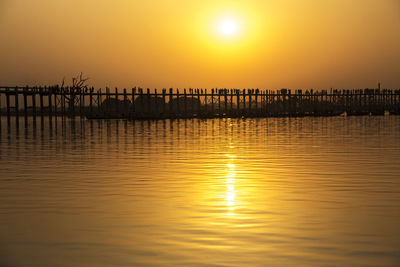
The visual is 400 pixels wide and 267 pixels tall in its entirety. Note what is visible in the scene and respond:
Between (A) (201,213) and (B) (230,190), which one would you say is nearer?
(A) (201,213)

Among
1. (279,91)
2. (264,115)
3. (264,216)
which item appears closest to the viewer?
(264,216)

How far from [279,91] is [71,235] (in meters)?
102

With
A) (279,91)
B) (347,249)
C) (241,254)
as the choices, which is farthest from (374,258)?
(279,91)

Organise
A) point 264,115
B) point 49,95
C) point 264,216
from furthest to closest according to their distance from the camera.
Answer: point 264,115, point 49,95, point 264,216

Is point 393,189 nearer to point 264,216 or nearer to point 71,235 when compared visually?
point 264,216

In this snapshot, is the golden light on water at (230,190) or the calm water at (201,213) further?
the golden light on water at (230,190)

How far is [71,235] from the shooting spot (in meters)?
8.21

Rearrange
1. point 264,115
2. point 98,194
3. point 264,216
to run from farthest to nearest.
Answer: point 264,115 → point 98,194 → point 264,216

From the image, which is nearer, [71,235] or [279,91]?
[71,235]

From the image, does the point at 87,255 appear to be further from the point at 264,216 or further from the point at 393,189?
the point at 393,189

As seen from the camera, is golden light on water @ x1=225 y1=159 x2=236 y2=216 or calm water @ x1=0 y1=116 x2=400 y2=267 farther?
golden light on water @ x1=225 y1=159 x2=236 y2=216

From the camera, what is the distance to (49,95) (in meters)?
74.6

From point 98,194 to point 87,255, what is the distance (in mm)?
4930

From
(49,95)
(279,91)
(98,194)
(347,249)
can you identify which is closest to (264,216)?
(347,249)
